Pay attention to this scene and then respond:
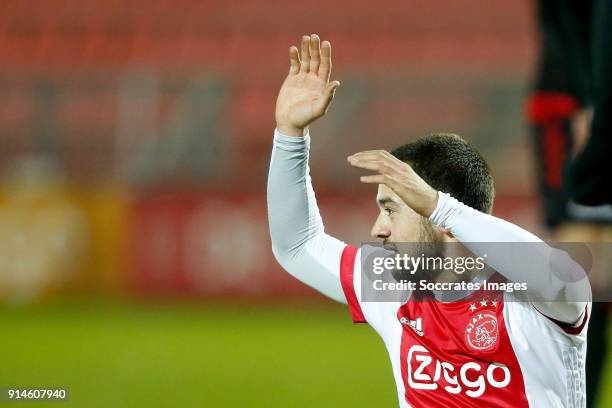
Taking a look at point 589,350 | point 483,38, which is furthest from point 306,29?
point 589,350

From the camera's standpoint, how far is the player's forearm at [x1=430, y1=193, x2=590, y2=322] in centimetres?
201

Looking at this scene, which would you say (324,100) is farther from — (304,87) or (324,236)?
(324,236)

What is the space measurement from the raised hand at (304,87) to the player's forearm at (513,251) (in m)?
0.45

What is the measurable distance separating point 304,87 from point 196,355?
4.21 metres

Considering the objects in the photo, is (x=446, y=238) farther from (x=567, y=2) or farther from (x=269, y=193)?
(x=567, y=2)

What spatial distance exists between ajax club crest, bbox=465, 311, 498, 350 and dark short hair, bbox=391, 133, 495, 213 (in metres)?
0.24

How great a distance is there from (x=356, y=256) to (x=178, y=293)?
254 inches

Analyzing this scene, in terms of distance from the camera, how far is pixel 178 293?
885 centimetres

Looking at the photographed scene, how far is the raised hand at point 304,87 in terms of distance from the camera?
2.34m

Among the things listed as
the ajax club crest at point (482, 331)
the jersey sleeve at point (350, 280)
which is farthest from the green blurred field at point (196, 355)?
the ajax club crest at point (482, 331)

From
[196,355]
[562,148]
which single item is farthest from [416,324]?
[196,355]

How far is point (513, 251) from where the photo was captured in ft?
6.64

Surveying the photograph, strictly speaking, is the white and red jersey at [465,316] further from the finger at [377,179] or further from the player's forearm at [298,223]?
the finger at [377,179]

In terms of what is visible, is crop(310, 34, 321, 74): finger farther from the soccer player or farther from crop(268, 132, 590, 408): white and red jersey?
crop(268, 132, 590, 408): white and red jersey
